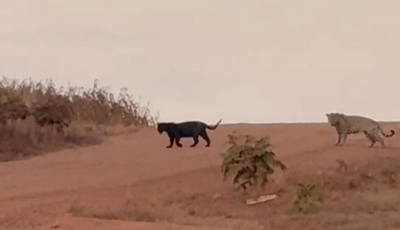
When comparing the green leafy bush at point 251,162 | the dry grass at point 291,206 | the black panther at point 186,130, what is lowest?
the dry grass at point 291,206

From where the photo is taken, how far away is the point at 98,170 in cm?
1894

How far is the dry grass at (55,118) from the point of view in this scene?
870 inches

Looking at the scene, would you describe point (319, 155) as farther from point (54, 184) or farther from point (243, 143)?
point (54, 184)

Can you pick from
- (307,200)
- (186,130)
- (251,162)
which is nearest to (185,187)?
(251,162)

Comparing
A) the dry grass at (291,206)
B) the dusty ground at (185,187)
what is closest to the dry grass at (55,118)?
the dusty ground at (185,187)

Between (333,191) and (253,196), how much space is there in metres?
1.39

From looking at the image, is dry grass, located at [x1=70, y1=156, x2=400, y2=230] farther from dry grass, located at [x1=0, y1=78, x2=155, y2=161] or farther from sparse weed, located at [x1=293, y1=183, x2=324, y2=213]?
dry grass, located at [x1=0, y1=78, x2=155, y2=161]

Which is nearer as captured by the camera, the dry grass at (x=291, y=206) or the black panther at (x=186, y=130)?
the dry grass at (x=291, y=206)

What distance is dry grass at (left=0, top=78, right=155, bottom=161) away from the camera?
72.5 feet

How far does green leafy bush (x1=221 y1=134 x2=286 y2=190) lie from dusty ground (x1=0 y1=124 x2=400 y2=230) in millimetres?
333

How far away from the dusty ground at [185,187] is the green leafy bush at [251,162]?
33cm

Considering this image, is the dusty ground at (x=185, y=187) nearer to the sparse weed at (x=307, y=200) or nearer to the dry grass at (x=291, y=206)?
the dry grass at (x=291, y=206)

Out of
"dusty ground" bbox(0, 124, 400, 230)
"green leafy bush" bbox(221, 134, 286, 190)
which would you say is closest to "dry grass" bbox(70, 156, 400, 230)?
"dusty ground" bbox(0, 124, 400, 230)

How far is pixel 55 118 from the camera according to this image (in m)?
23.6
